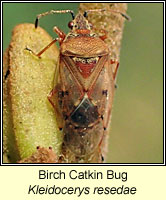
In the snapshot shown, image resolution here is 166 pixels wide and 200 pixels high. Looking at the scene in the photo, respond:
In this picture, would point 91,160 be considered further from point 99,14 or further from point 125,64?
point 125,64

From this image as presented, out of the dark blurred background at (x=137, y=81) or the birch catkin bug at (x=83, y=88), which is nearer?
the birch catkin bug at (x=83, y=88)

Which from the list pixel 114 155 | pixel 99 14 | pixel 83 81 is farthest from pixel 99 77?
pixel 114 155

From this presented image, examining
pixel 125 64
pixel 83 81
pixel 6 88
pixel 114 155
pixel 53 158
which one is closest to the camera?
pixel 53 158

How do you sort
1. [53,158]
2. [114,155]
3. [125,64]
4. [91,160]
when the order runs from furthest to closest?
[125,64] → [114,155] → [91,160] → [53,158]

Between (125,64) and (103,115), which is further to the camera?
(125,64)
